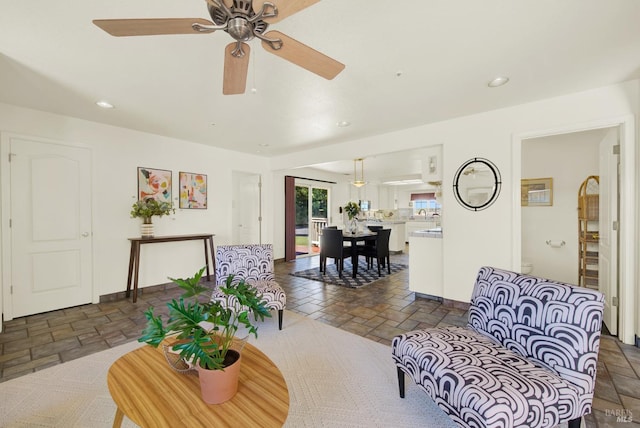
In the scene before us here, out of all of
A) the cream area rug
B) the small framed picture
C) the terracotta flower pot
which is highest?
the small framed picture

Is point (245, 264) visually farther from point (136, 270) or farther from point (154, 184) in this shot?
point (154, 184)

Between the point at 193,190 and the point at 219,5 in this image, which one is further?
the point at 193,190

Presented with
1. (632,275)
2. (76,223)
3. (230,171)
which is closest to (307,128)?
(230,171)

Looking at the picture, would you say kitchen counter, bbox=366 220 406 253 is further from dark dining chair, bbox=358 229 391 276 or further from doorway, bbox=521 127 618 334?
doorway, bbox=521 127 618 334

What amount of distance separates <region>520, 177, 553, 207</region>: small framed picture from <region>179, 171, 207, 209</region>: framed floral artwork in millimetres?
5220

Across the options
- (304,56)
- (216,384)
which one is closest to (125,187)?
(304,56)

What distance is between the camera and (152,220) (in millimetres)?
4234

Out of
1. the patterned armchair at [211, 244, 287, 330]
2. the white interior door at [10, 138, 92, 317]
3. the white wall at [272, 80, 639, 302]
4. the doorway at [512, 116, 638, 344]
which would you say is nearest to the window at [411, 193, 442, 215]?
the white wall at [272, 80, 639, 302]

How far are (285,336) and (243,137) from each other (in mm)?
3050

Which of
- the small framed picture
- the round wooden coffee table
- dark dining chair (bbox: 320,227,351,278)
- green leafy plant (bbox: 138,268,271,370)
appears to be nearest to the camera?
the round wooden coffee table

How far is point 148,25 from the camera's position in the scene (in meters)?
1.23

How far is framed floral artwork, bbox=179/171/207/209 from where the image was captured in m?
4.55

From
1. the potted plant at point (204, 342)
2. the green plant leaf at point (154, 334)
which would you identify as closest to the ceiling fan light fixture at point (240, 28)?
the potted plant at point (204, 342)

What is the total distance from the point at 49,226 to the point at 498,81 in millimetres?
5215
